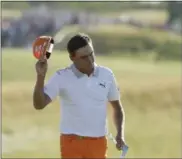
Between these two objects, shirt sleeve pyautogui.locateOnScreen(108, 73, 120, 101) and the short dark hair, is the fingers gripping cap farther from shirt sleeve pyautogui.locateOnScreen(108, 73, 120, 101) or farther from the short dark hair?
shirt sleeve pyautogui.locateOnScreen(108, 73, 120, 101)

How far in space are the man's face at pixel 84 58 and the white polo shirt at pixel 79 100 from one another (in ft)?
0.19

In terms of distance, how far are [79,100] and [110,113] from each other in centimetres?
854

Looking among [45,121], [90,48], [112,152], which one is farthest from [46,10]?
[90,48]

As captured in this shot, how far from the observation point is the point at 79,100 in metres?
5.99

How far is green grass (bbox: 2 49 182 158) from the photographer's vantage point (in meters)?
12.9

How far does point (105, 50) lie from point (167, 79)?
9312mm

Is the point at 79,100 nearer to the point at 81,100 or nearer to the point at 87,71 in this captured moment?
the point at 81,100

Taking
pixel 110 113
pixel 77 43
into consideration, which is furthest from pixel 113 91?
pixel 110 113

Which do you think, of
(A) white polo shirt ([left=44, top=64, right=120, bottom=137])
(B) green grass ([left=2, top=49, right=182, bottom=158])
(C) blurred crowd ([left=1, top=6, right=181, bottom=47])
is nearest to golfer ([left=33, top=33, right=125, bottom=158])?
(A) white polo shirt ([left=44, top=64, right=120, bottom=137])

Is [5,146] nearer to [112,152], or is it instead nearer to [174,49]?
[112,152]

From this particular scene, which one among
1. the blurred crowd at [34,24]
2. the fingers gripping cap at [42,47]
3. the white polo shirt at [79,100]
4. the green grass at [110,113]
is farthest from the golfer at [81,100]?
the blurred crowd at [34,24]

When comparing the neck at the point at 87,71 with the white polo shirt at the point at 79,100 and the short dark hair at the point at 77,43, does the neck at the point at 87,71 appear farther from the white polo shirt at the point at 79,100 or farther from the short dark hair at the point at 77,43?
the short dark hair at the point at 77,43

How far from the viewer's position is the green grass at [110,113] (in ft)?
42.4

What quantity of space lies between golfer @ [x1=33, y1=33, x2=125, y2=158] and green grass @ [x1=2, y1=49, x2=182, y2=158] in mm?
5459
